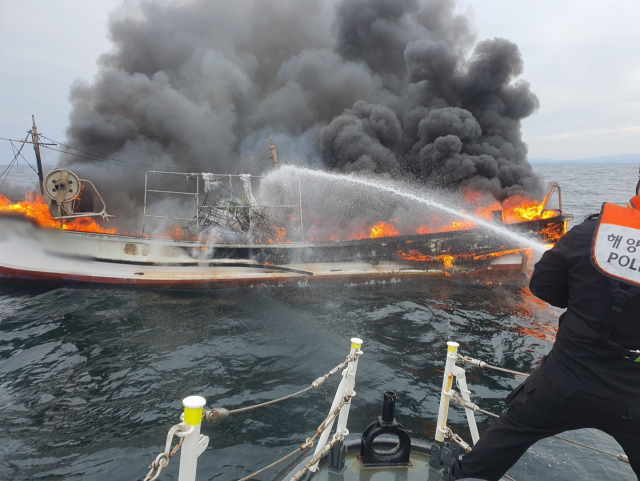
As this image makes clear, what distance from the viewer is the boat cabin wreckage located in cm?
1546

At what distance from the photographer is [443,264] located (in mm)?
17172

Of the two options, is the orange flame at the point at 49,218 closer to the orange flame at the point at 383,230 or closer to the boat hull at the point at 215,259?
the boat hull at the point at 215,259

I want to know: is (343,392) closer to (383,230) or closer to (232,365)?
(232,365)

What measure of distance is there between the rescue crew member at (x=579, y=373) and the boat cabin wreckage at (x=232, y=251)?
1291 cm

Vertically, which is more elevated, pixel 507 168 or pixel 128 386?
pixel 507 168

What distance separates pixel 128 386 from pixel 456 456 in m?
7.17

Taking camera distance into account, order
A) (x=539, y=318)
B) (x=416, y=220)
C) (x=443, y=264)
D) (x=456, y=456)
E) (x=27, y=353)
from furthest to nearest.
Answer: (x=416, y=220), (x=443, y=264), (x=539, y=318), (x=27, y=353), (x=456, y=456)

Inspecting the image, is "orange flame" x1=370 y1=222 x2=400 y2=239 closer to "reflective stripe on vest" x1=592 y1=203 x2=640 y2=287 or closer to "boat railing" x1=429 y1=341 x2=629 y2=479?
"boat railing" x1=429 y1=341 x2=629 y2=479

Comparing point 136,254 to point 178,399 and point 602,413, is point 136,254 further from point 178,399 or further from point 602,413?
point 602,413

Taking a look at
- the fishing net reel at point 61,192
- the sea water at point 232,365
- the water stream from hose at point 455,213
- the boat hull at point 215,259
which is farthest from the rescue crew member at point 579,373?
the fishing net reel at point 61,192

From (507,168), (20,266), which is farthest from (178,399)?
(507,168)

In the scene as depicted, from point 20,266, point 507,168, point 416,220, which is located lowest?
point 20,266

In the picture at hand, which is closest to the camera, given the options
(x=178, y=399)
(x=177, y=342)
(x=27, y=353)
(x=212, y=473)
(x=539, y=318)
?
(x=212, y=473)

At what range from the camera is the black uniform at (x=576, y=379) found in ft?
8.09
